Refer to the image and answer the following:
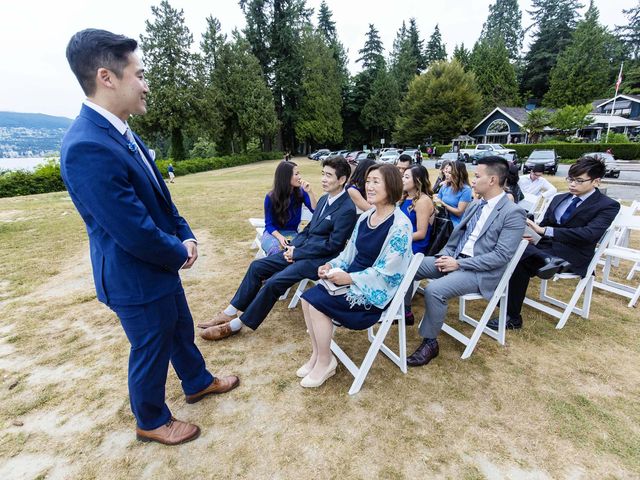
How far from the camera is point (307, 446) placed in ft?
6.96

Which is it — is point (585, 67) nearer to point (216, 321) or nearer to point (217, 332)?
point (216, 321)

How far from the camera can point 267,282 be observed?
3.20 meters

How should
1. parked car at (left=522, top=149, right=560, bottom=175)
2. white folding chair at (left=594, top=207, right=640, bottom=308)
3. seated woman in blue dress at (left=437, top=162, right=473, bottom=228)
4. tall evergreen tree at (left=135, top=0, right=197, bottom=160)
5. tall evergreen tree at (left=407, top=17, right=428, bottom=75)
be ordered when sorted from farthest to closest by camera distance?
tall evergreen tree at (left=407, top=17, right=428, bottom=75)
tall evergreen tree at (left=135, top=0, right=197, bottom=160)
parked car at (left=522, top=149, right=560, bottom=175)
seated woman in blue dress at (left=437, top=162, right=473, bottom=228)
white folding chair at (left=594, top=207, right=640, bottom=308)

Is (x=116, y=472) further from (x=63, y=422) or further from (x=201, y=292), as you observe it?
(x=201, y=292)

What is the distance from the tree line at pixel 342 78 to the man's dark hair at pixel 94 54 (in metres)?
31.9

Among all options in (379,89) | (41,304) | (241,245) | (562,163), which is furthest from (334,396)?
(379,89)

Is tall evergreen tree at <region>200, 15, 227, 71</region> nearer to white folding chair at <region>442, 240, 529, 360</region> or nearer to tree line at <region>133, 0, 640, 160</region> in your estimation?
tree line at <region>133, 0, 640, 160</region>

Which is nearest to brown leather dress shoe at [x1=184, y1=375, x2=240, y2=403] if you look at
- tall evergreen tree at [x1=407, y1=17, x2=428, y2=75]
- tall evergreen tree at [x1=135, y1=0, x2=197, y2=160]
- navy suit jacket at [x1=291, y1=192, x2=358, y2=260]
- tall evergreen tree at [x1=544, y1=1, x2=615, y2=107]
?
navy suit jacket at [x1=291, y1=192, x2=358, y2=260]

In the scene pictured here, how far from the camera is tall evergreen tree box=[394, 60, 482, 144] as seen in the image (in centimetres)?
3862

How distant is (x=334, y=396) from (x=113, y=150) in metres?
2.23

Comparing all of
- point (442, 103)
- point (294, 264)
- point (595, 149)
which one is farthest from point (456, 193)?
point (442, 103)

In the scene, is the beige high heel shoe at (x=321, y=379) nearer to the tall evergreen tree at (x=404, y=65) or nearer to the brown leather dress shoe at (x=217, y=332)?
the brown leather dress shoe at (x=217, y=332)

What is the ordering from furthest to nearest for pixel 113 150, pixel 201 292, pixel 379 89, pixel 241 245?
1. pixel 379 89
2. pixel 241 245
3. pixel 201 292
4. pixel 113 150

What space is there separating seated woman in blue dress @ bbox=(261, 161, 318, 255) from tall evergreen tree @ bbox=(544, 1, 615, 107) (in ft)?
179
